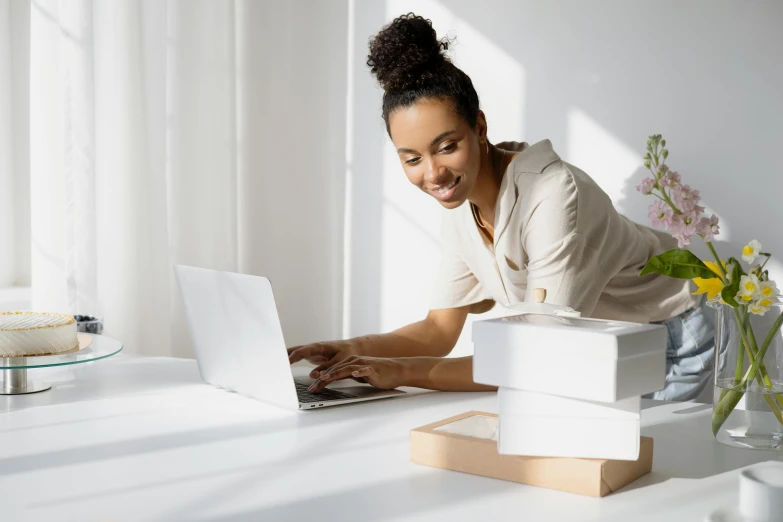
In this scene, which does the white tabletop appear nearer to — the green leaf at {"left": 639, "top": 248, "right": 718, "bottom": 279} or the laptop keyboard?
the laptop keyboard

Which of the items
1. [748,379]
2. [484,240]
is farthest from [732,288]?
[484,240]

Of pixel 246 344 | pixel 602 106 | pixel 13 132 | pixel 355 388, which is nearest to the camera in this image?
pixel 246 344

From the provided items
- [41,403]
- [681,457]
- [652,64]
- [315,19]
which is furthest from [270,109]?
[681,457]

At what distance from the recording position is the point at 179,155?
9.48 ft

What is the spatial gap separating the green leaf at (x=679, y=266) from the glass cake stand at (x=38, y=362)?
947mm

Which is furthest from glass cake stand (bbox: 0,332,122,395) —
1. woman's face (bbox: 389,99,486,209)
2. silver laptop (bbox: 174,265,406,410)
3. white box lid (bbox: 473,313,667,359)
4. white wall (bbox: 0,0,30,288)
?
white wall (bbox: 0,0,30,288)

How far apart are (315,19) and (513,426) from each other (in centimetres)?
265

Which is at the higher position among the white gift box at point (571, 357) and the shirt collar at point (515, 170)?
the shirt collar at point (515, 170)

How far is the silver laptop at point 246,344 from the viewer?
1.40 metres

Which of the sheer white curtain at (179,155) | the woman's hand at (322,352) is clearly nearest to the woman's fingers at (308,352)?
the woman's hand at (322,352)

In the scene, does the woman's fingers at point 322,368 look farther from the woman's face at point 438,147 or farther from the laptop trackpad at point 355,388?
the woman's face at point 438,147

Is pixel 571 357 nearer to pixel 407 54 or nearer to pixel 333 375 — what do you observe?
pixel 333 375

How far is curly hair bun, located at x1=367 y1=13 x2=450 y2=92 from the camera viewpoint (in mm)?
1680

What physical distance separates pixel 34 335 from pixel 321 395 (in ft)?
1.72
